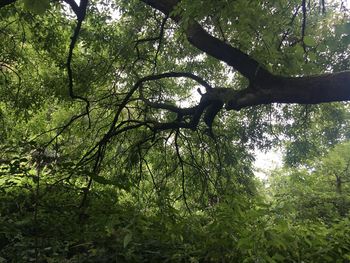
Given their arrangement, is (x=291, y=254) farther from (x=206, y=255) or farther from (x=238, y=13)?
(x=238, y=13)

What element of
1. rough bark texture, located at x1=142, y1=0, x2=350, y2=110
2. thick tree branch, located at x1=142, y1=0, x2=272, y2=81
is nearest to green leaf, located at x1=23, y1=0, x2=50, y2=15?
rough bark texture, located at x1=142, y1=0, x2=350, y2=110

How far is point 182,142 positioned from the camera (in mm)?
6668

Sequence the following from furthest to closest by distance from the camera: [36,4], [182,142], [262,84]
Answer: [182,142], [262,84], [36,4]

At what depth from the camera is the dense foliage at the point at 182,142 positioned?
9.96 feet

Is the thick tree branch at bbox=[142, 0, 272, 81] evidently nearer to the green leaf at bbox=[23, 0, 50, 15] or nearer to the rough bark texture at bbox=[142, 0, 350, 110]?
the rough bark texture at bbox=[142, 0, 350, 110]

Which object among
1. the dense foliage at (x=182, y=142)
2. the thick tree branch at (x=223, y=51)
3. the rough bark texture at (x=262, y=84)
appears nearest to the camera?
the dense foliage at (x=182, y=142)

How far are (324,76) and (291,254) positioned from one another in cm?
180

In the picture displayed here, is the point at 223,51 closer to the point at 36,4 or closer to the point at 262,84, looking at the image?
the point at 262,84

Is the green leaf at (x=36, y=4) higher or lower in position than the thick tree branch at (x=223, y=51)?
lower

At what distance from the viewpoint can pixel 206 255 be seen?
303 centimetres

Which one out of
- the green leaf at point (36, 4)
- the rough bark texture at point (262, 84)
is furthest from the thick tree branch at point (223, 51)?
the green leaf at point (36, 4)

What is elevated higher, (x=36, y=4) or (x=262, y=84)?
(x=262, y=84)

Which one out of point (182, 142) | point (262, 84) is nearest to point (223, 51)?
point (262, 84)

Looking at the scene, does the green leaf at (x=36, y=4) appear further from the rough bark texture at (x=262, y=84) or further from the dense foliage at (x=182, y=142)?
the rough bark texture at (x=262, y=84)
